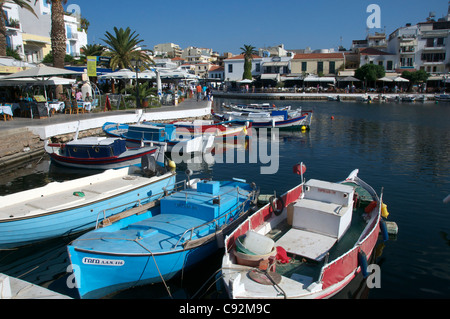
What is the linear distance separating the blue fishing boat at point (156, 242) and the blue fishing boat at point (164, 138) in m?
10.2

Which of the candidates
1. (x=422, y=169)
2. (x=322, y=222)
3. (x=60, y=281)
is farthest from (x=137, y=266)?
(x=422, y=169)

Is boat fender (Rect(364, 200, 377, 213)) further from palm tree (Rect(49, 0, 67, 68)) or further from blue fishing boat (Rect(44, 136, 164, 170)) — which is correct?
palm tree (Rect(49, 0, 67, 68))

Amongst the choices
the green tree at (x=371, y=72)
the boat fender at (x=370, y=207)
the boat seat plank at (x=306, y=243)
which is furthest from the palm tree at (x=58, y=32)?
the green tree at (x=371, y=72)

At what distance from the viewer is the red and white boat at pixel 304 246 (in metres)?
7.33

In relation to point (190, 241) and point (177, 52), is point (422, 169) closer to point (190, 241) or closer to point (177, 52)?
point (190, 241)

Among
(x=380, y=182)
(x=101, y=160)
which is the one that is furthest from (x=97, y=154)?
(x=380, y=182)

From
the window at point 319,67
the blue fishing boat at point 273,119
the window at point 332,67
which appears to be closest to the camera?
the blue fishing boat at point 273,119

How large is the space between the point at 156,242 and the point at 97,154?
10512 millimetres

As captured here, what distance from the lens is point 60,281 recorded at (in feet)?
30.0

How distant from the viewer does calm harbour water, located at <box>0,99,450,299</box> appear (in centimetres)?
938

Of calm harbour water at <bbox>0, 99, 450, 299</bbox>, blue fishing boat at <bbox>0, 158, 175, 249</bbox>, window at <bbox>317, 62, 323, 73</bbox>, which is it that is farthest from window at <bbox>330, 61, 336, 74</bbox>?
blue fishing boat at <bbox>0, 158, 175, 249</bbox>

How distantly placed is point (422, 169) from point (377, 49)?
80798 millimetres

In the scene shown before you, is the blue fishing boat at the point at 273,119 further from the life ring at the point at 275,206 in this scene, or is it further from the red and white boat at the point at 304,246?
the life ring at the point at 275,206
